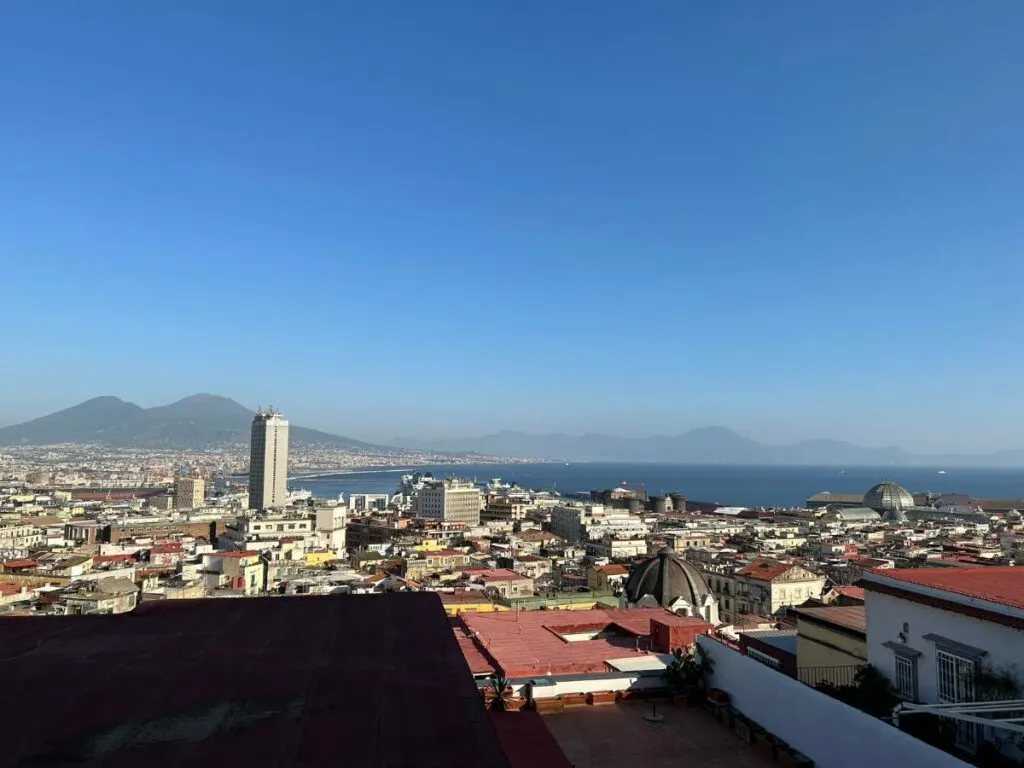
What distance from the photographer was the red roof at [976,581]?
739 centimetres

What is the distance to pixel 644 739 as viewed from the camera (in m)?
A: 7.16

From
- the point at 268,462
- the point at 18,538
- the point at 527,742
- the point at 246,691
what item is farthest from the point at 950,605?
the point at 268,462

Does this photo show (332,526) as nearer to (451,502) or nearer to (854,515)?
(451,502)

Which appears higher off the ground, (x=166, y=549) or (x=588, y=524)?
(x=166, y=549)

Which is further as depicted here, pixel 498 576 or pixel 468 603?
pixel 498 576

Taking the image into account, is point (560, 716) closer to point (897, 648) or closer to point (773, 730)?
point (773, 730)

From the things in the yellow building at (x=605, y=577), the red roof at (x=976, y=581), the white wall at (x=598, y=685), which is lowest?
the yellow building at (x=605, y=577)

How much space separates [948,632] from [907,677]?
2.76ft

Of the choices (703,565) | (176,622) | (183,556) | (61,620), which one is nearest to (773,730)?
(176,622)

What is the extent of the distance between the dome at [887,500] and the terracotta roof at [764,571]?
278ft

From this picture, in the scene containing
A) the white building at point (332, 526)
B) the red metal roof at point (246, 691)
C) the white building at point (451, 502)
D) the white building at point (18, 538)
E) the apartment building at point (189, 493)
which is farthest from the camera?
the apartment building at point (189, 493)

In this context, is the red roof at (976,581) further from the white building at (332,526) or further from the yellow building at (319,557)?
the white building at (332,526)

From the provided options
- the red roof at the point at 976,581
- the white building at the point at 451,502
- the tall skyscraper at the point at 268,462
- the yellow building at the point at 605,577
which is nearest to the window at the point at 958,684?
the red roof at the point at 976,581

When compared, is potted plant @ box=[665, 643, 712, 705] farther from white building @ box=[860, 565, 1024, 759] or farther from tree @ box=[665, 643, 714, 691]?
white building @ box=[860, 565, 1024, 759]
